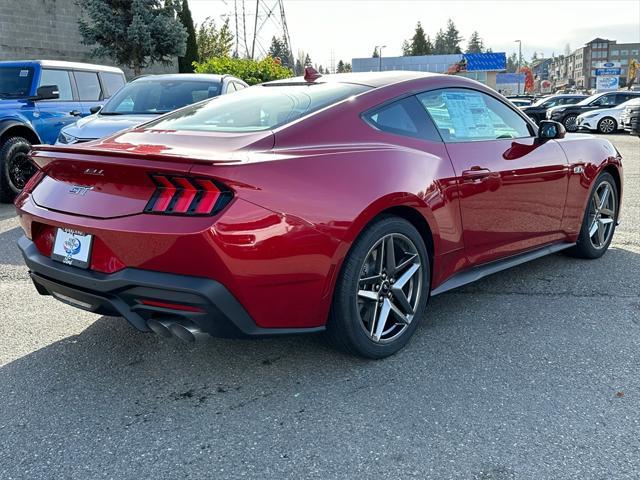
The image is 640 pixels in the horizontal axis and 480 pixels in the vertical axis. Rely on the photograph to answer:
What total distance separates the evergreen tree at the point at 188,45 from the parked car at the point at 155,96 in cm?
2363

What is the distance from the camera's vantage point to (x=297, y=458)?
2295 millimetres

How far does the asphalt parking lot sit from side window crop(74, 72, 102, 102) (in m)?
Answer: 6.11

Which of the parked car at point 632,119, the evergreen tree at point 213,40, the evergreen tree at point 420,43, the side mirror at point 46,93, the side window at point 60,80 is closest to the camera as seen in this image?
the side mirror at point 46,93

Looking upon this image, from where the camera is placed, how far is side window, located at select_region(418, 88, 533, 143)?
3.53 metres

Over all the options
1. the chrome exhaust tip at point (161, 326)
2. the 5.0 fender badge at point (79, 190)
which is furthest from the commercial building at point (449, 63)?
the chrome exhaust tip at point (161, 326)

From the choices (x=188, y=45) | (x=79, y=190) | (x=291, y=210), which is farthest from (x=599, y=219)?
(x=188, y=45)

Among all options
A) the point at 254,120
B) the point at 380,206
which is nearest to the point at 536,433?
the point at 380,206

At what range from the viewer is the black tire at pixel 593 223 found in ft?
15.9

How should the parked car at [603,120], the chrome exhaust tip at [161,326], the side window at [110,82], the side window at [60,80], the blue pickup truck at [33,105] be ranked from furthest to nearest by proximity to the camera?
the parked car at [603,120], the side window at [110,82], the side window at [60,80], the blue pickup truck at [33,105], the chrome exhaust tip at [161,326]

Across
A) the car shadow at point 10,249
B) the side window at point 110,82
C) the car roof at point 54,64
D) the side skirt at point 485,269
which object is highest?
the car roof at point 54,64

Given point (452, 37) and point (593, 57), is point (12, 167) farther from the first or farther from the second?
point (593, 57)

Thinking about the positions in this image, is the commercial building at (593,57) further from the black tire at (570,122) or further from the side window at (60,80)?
the side window at (60,80)

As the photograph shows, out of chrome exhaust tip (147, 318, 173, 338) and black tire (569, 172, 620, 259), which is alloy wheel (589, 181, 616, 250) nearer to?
black tire (569, 172, 620, 259)

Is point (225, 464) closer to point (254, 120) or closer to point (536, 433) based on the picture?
point (536, 433)
